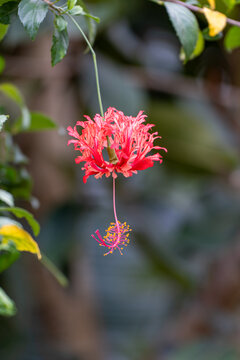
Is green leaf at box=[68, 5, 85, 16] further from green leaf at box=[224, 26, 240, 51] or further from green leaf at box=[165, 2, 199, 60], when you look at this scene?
green leaf at box=[224, 26, 240, 51]

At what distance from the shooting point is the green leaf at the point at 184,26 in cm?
63

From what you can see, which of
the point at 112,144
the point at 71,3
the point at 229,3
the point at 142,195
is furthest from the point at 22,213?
the point at 142,195

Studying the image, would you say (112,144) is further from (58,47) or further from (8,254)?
(8,254)

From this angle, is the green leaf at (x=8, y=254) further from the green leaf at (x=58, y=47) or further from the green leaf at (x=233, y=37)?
the green leaf at (x=233, y=37)

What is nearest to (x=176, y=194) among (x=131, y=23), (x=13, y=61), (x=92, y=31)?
(x=131, y=23)

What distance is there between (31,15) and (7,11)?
0.16 ft

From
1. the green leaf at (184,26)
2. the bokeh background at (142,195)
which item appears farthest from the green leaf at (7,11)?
the bokeh background at (142,195)

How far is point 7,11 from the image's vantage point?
585 mm

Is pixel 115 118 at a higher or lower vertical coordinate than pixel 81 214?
higher

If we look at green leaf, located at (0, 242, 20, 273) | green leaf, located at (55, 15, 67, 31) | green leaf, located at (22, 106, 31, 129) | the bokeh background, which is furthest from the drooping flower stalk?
the bokeh background

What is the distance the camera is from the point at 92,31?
72 centimetres

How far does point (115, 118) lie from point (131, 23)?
191 centimetres

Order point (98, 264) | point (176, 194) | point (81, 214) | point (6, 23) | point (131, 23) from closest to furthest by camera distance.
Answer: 1. point (6, 23)
2. point (81, 214)
3. point (131, 23)
4. point (176, 194)
5. point (98, 264)

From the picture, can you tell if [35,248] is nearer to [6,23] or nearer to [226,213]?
[6,23]
